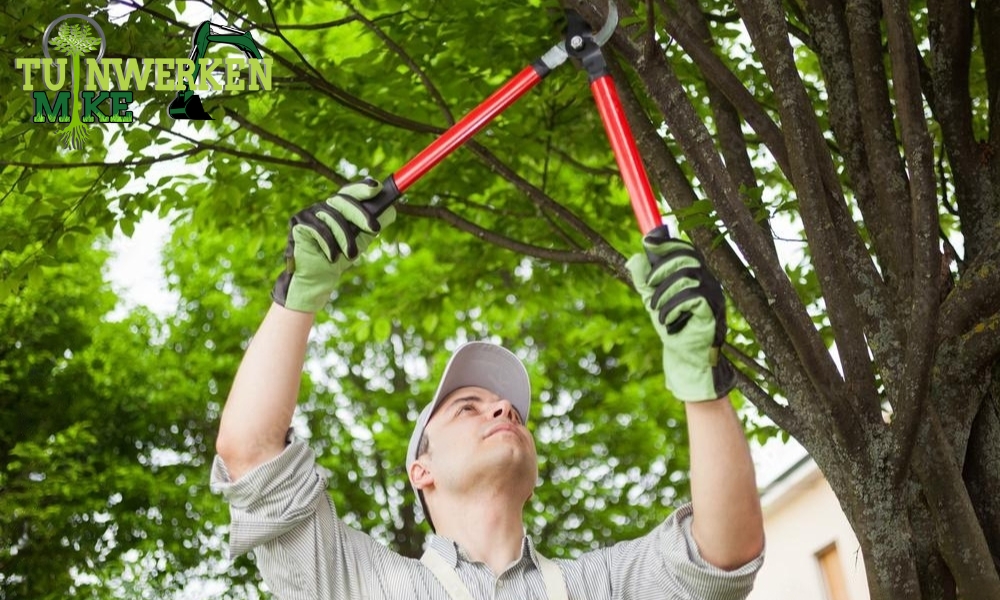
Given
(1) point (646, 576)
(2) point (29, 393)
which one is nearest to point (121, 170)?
(1) point (646, 576)

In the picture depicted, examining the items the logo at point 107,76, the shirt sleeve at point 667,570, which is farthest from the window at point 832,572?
the shirt sleeve at point 667,570

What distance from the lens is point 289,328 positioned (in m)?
2.42

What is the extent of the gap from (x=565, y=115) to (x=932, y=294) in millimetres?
2742

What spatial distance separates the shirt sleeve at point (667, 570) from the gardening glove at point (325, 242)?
842mm

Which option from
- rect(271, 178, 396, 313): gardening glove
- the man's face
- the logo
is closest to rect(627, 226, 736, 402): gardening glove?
rect(271, 178, 396, 313): gardening glove

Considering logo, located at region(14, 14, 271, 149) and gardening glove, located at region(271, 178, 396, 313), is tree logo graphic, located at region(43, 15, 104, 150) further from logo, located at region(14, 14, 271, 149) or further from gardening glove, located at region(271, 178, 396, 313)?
gardening glove, located at region(271, 178, 396, 313)

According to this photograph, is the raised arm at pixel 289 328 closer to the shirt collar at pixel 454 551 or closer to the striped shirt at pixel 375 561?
the striped shirt at pixel 375 561

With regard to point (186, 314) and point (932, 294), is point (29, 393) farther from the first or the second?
point (932, 294)

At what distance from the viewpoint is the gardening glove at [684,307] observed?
202 centimetres

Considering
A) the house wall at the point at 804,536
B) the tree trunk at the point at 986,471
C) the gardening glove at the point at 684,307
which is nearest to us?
the gardening glove at the point at 684,307

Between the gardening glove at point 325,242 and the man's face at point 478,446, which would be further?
the man's face at point 478,446

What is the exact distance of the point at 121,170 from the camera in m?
4.73

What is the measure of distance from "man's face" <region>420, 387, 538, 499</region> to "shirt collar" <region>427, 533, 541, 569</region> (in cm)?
14

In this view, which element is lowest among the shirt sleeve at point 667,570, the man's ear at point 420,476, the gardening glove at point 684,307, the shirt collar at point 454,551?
the shirt sleeve at point 667,570
